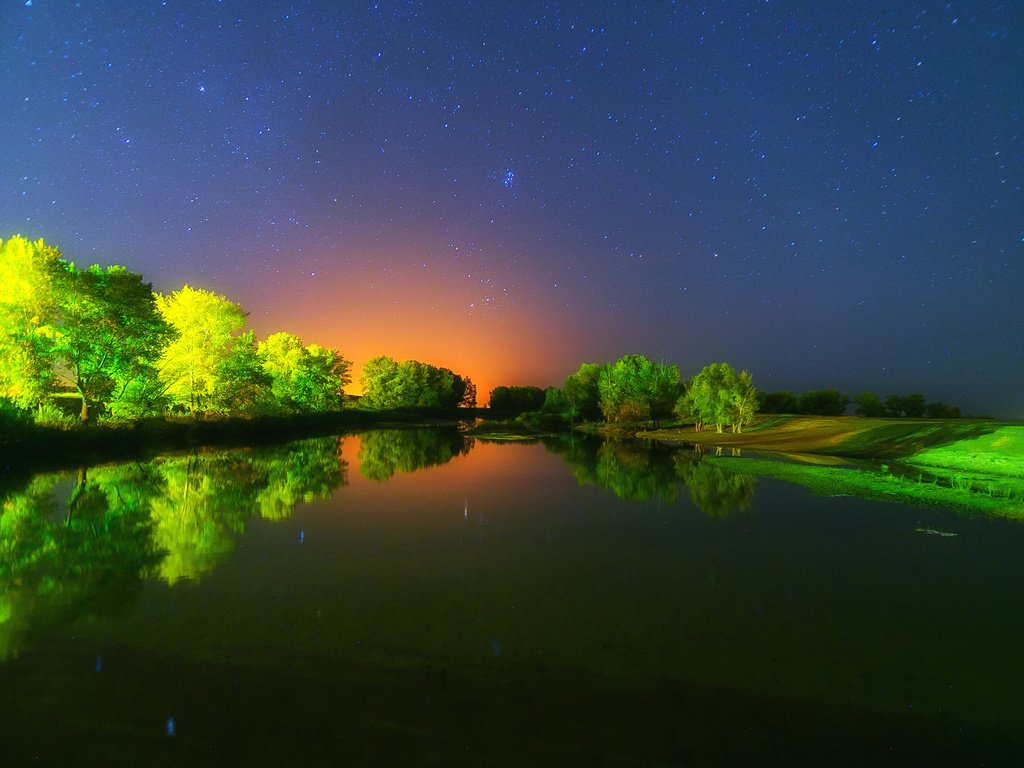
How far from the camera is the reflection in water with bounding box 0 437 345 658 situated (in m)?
9.49

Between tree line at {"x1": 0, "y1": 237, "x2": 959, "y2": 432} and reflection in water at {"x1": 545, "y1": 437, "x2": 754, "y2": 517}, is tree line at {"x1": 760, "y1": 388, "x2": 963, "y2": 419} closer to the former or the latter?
tree line at {"x1": 0, "y1": 237, "x2": 959, "y2": 432}

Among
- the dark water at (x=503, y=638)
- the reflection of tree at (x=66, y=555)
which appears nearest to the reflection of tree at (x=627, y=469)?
the dark water at (x=503, y=638)

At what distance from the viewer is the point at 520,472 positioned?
31.5m

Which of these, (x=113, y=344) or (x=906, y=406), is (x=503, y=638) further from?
(x=906, y=406)

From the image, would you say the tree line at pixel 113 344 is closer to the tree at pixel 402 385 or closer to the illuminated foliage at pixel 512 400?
the tree at pixel 402 385

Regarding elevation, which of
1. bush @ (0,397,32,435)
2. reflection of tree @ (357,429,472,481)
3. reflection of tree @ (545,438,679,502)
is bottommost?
Result: reflection of tree @ (545,438,679,502)

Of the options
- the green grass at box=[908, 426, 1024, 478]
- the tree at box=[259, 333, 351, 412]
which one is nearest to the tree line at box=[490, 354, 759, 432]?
the green grass at box=[908, 426, 1024, 478]

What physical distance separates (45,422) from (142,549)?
80.0ft

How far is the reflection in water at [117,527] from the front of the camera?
949 cm

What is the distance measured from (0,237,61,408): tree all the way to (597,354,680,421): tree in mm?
70905

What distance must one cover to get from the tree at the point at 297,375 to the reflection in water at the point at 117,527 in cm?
4287

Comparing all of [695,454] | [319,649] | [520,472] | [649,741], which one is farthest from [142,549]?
[695,454]

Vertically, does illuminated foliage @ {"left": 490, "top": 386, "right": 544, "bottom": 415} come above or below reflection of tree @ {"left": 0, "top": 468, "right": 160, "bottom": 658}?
above

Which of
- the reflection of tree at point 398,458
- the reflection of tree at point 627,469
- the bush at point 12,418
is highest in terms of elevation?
the bush at point 12,418
